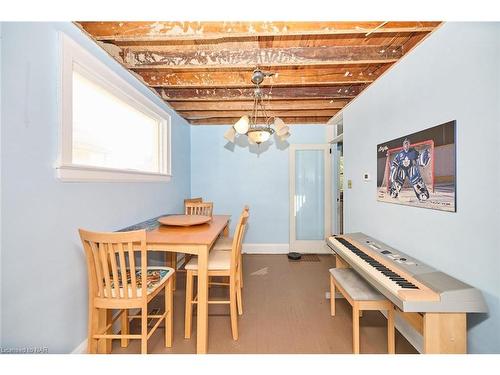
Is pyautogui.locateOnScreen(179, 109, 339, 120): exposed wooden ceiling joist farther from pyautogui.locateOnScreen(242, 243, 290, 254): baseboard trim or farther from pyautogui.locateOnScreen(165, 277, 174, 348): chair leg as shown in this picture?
pyautogui.locateOnScreen(165, 277, 174, 348): chair leg

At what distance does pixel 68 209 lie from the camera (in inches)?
54.0

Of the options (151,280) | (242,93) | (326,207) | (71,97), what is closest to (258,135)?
(242,93)

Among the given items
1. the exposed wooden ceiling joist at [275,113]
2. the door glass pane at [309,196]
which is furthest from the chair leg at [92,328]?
the door glass pane at [309,196]

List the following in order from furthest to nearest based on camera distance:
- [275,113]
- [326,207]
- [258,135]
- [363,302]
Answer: [326,207]
[275,113]
[258,135]
[363,302]

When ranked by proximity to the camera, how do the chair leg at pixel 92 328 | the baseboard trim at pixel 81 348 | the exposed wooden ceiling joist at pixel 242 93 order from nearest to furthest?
the chair leg at pixel 92 328, the baseboard trim at pixel 81 348, the exposed wooden ceiling joist at pixel 242 93

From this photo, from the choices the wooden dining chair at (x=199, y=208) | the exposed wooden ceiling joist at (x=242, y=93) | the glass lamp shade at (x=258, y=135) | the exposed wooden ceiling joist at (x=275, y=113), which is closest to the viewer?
the glass lamp shade at (x=258, y=135)

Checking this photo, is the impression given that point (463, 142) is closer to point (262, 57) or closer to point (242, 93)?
point (262, 57)

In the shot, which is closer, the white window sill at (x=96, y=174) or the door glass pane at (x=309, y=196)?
the white window sill at (x=96, y=174)

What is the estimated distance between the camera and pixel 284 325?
75.2 inches

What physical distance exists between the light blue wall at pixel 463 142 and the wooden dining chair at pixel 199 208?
2188 mm

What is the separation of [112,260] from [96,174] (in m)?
0.71

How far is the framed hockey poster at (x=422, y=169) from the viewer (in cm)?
129

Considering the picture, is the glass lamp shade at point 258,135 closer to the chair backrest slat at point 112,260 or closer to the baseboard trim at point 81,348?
the chair backrest slat at point 112,260
